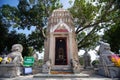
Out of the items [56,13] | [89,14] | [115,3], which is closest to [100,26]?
[89,14]

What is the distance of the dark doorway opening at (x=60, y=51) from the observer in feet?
43.5

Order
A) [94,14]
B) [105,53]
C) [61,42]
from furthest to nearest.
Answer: [94,14] → [61,42] → [105,53]

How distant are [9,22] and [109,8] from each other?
1592 cm

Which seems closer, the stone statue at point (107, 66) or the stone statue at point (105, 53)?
the stone statue at point (107, 66)

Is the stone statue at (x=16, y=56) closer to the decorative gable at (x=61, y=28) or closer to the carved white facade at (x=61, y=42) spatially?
the carved white facade at (x=61, y=42)

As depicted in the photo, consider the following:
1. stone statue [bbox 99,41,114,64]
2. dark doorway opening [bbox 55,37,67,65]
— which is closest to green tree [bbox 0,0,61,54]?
dark doorway opening [bbox 55,37,67,65]

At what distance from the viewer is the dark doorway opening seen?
13.3m

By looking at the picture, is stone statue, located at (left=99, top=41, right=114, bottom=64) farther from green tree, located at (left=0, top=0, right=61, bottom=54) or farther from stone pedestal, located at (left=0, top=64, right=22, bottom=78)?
green tree, located at (left=0, top=0, right=61, bottom=54)

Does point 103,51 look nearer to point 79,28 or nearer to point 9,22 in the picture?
point 79,28

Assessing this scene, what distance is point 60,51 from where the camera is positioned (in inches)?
547

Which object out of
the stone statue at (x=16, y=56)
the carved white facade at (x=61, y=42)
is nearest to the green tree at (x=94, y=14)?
the carved white facade at (x=61, y=42)

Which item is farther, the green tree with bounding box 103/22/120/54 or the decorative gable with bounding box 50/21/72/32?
the green tree with bounding box 103/22/120/54

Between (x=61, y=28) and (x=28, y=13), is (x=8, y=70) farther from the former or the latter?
(x=28, y=13)

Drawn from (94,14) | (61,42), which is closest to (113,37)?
(94,14)
